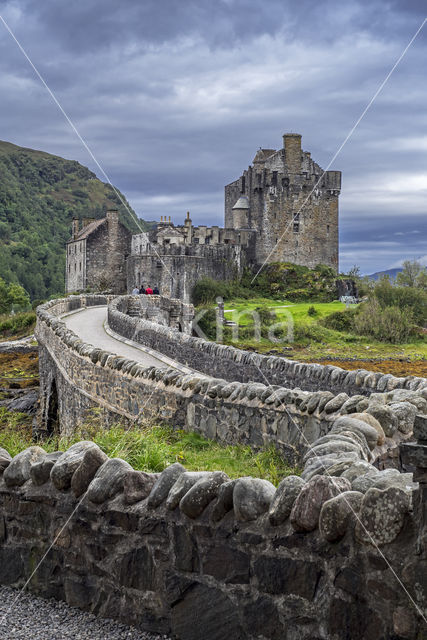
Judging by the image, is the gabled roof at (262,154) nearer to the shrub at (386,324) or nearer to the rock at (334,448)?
the shrub at (386,324)

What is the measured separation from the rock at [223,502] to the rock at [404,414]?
3.25 m

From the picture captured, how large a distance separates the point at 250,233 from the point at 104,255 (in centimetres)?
1600

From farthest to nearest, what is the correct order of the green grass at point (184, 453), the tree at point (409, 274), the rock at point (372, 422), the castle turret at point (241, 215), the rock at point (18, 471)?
the castle turret at point (241, 215) < the tree at point (409, 274) < the green grass at point (184, 453) < the rock at point (372, 422) < the rock at point (18, 471)

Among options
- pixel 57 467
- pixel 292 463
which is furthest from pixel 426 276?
pixel 57 467

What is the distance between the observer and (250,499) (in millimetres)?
3832

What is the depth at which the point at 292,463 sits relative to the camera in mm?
7512

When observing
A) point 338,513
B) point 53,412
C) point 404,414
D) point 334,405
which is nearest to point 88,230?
point 53,412

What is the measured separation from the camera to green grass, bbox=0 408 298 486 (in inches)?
258

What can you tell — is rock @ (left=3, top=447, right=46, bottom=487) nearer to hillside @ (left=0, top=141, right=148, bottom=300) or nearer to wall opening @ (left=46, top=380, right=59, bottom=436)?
wall opening @ (left=46, top=380, right=59, bottom=436)

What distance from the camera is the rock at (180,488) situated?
4.11 metres

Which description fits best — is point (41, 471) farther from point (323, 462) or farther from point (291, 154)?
point (291, 154)

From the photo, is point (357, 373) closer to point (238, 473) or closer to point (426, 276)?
point (238, 473)

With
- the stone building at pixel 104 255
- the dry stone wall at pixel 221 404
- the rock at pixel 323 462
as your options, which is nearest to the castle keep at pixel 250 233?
the stone building at pixel 104 255

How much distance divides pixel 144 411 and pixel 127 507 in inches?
239
